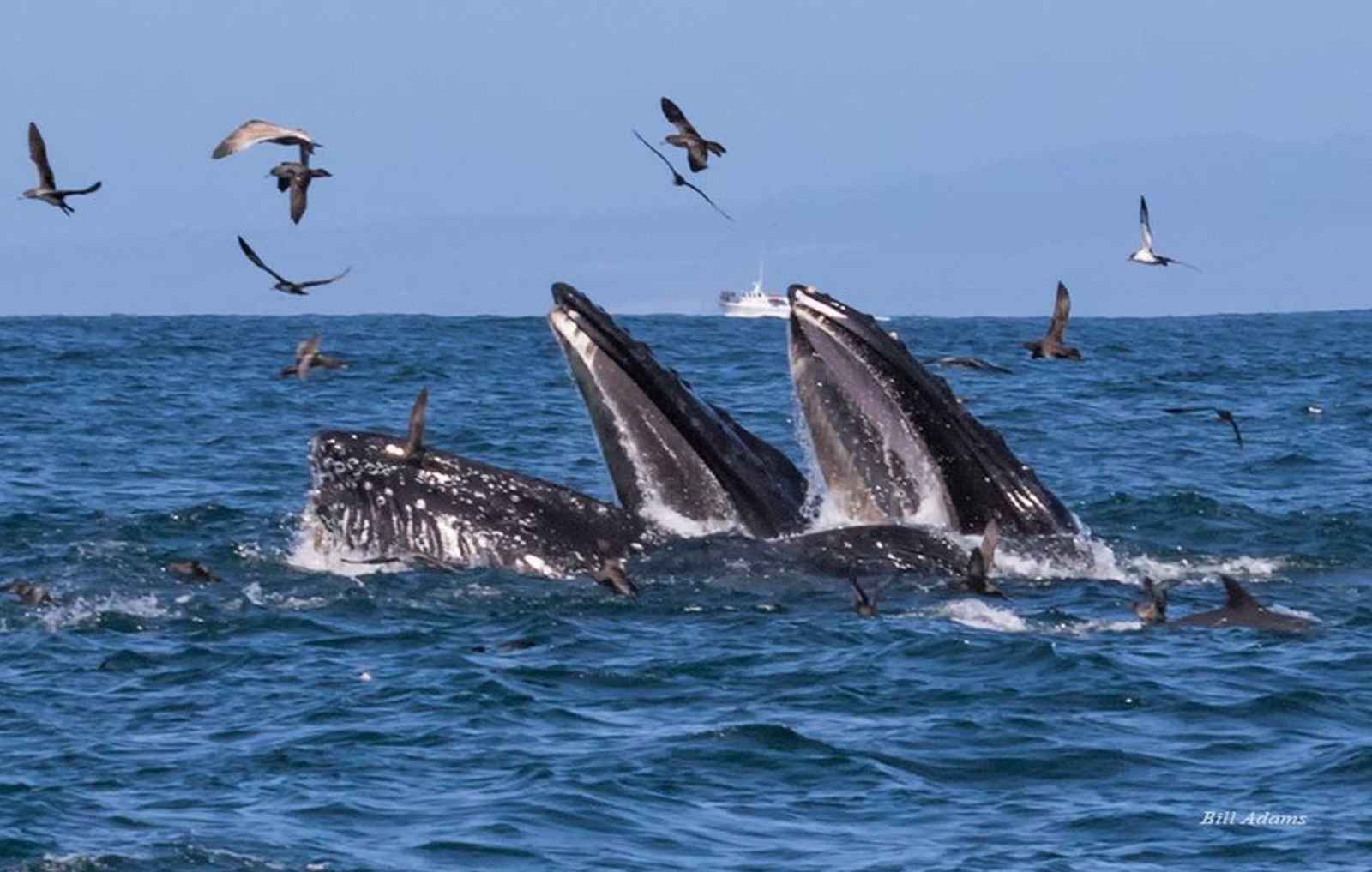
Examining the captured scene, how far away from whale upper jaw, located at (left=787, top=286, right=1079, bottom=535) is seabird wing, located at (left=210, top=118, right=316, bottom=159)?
10.8ft

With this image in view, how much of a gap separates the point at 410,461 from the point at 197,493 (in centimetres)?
859

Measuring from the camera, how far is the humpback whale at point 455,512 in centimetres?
1695

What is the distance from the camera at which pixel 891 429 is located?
55.4ft

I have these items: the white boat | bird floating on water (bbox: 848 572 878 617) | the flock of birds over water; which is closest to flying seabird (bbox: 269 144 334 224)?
the flock of birds over water

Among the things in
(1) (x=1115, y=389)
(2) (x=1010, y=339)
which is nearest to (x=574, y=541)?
(1) (x=1115, y=389)

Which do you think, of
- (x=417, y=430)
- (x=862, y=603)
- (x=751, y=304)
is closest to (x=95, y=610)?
(x=417, y=430)

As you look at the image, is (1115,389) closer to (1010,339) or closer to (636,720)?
(1010,339)

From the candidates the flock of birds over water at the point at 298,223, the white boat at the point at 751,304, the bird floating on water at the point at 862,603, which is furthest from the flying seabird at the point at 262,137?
the white boat at the point at 751,304

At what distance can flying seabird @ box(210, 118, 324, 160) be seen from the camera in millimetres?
17203

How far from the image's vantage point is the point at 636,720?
1497 cm

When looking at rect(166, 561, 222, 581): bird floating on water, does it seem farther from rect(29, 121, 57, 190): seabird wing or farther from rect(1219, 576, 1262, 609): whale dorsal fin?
rect(1219, 576, 1262, 609): whale dorsal fin

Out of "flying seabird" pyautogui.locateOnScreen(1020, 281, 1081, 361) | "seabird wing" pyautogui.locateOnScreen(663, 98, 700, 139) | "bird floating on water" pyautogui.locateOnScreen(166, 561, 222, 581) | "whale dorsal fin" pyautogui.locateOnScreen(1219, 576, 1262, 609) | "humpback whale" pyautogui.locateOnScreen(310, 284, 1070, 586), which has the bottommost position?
"bird floating on water" pyautogui.locateOnScreen(166, 561, 222, 581)

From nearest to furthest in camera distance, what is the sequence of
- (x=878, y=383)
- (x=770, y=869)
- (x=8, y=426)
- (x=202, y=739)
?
(x=770, y=869), (x=202, y=739), (x=878, y=383), (x=8, y=426)

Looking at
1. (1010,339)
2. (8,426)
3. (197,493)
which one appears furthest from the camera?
(1010,339)
